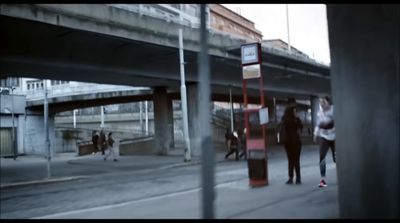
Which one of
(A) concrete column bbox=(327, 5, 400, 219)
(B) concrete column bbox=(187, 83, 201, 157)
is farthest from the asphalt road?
(B) concrete column bbox=(187, 83, 201, 157)

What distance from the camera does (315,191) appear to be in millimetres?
10289

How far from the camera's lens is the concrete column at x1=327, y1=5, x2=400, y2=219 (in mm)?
6211

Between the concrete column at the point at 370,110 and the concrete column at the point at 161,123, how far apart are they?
90.5 feet

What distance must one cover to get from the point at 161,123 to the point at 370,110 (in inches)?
1134

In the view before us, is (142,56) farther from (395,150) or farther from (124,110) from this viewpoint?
(124,110)

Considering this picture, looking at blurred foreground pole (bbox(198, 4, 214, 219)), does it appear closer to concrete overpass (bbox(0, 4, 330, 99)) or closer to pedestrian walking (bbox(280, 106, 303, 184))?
pedestrian walking (bbox(280, 106, 303, 184))

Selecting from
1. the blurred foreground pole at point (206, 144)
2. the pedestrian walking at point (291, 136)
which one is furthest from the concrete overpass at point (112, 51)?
the blurred foreground pole at point (206, 144)

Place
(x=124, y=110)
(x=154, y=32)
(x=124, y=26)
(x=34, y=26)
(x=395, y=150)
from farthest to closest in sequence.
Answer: (x=124, y=110) < (x=154, y=32) < (x=124, y=26) < (x=34, y=26) < (x=395, y=150)

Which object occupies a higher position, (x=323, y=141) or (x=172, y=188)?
(x=323, y=141)

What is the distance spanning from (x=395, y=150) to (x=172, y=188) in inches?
301

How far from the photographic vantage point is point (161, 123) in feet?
114

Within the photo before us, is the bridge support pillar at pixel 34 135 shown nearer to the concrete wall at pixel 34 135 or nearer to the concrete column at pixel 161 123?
the concrete wall at pixel 34 135

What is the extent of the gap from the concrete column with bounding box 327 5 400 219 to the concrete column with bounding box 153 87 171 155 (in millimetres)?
27595

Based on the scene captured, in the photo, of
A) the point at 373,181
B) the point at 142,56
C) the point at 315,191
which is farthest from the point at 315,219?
the point at 142,56
